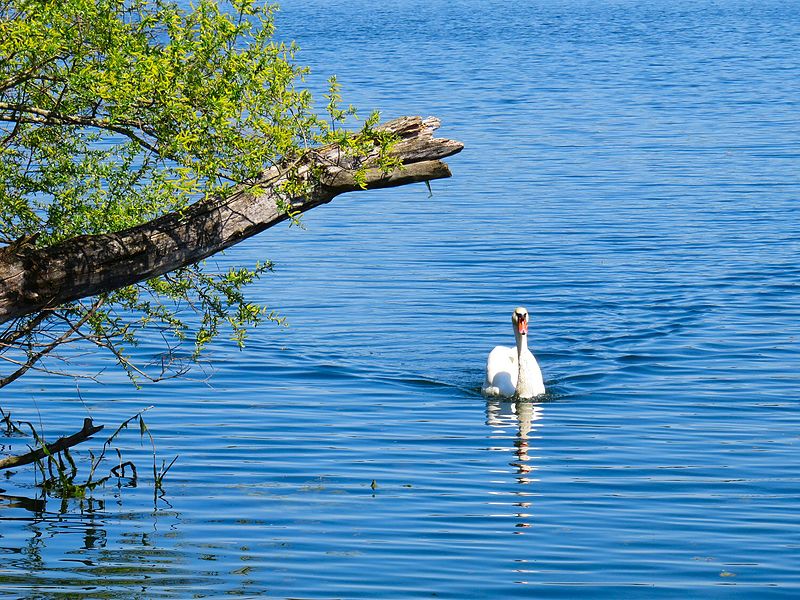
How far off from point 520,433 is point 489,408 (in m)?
1.63

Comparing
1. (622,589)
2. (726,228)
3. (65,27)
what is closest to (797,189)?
(726,228)

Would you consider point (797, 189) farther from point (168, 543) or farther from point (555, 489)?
point (168, 543)

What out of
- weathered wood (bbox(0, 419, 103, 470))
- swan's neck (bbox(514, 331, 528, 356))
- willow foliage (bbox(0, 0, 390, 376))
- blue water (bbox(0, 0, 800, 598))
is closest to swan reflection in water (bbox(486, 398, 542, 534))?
blue water (bbox(0, 0, 800, 598))

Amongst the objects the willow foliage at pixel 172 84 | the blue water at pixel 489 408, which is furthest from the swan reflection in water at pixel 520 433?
the willow foliage at pixel 172 84

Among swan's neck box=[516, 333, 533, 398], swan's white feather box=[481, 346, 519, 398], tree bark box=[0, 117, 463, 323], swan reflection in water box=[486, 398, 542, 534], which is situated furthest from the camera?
swan's white feather box=[481, 346, 519, 398]

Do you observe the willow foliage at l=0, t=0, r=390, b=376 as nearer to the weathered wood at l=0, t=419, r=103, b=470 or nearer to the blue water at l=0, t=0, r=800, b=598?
the weathered wood at l=0, t=419, r=103, b=470

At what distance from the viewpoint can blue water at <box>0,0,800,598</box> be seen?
11359mm

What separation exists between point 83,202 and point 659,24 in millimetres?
79717

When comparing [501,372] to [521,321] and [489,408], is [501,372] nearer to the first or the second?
[489,408]

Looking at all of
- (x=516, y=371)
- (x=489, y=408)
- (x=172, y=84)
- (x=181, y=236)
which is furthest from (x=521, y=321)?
(x=172, y=84)

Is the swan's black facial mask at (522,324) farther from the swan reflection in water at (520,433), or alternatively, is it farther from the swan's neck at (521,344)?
the swan reflection in water at (520,433)

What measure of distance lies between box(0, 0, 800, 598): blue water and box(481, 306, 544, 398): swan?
27cm

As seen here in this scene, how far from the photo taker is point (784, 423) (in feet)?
52.1

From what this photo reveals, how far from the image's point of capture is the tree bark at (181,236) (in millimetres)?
9102
